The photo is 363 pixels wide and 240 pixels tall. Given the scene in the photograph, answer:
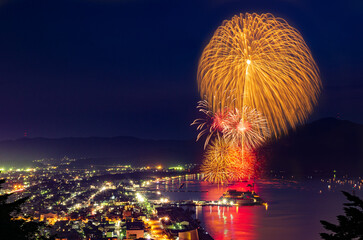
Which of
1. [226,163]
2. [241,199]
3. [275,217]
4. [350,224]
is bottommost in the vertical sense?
[275,217]

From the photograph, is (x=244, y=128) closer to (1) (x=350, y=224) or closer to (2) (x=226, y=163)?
(2) (x=226, y=163)

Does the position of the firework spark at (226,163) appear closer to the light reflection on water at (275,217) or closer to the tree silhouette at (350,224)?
the light reflection on water at (275,217)

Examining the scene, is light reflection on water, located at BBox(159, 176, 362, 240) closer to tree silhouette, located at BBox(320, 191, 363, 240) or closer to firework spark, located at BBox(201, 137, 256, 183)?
firework spark, located at BBox(201, 137, 256, 183)

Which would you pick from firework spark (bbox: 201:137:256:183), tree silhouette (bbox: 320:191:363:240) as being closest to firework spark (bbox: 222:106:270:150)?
firework spark (bbox: 201:137:256:183)

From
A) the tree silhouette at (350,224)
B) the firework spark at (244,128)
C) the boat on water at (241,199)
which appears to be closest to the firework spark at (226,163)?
the firework spark at (244,128)

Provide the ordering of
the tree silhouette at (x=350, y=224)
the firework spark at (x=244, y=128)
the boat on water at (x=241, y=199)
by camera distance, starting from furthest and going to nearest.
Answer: the boat on water at (x=241, y=199) < the firework spark at (x=244, y=128) < the tree silhouette at (x=350, y=224)

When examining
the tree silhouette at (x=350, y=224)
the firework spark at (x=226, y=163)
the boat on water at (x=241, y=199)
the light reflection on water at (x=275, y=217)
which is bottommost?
the light reflection on water at (x=275, y=217)

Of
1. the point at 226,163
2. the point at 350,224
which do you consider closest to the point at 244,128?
the point at 226,163

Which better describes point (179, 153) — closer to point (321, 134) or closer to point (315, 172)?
point (321, 134)

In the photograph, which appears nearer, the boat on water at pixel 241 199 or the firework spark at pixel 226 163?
the firework spark at pixel 226 163

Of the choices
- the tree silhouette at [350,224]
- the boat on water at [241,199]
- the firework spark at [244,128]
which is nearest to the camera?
the tree silhouette at [350,224]

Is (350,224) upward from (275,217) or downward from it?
upward

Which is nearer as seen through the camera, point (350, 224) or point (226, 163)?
point (350, 224)

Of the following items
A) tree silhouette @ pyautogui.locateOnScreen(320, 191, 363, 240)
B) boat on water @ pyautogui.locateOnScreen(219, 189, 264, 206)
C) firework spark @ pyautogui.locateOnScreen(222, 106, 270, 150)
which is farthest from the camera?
boat on water @ pyautogui.locateOnScreen(219, 189, 264, 206)
